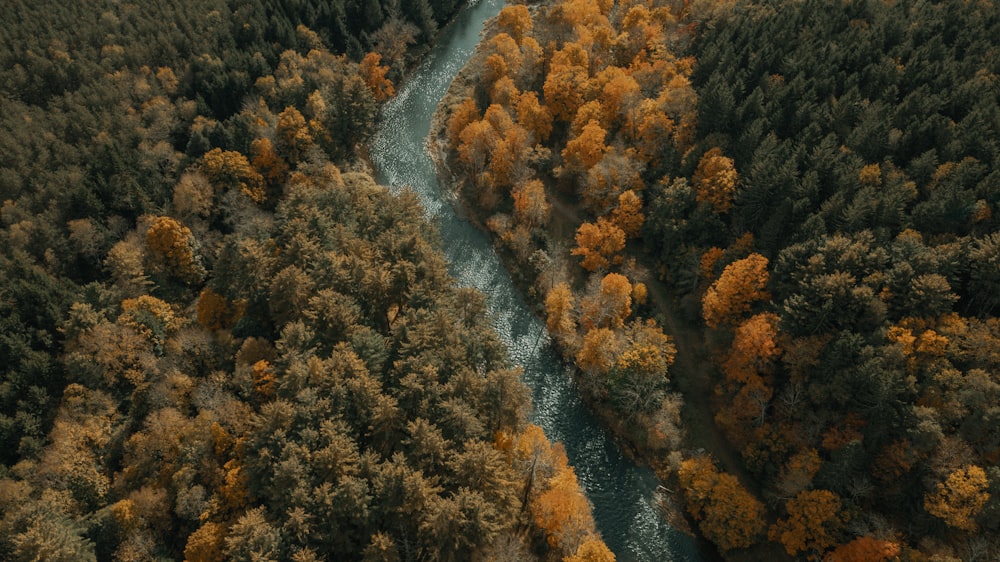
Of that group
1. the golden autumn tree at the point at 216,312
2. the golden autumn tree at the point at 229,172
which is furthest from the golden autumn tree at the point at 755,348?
the golden autumn tree at the point at 229,172

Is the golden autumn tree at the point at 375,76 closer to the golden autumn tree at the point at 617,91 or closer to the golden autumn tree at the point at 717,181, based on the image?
the golden autumn tree at the point at 617,91

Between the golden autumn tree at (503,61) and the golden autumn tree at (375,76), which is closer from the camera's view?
the golden autumn tree at (503,61)

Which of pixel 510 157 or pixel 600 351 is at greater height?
pixel 510 157

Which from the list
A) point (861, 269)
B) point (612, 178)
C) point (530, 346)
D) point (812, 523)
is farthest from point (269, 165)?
point (812, 523)

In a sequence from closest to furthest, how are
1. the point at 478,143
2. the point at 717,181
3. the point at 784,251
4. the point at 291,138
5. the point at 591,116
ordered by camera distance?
the point at 784,251 < the point at 717,181 < the point at 591,116 < the point at 478,143 < the point at 291,138

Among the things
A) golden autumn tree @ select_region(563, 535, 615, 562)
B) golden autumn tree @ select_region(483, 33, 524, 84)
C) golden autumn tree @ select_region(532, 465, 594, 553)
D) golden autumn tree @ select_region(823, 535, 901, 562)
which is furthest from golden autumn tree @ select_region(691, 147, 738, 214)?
golden autumn tree @ select_region(563, 535, 615, 562)

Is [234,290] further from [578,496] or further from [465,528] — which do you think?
[578,496]

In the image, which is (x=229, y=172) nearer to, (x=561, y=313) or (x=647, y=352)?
(x=561, y=313)
